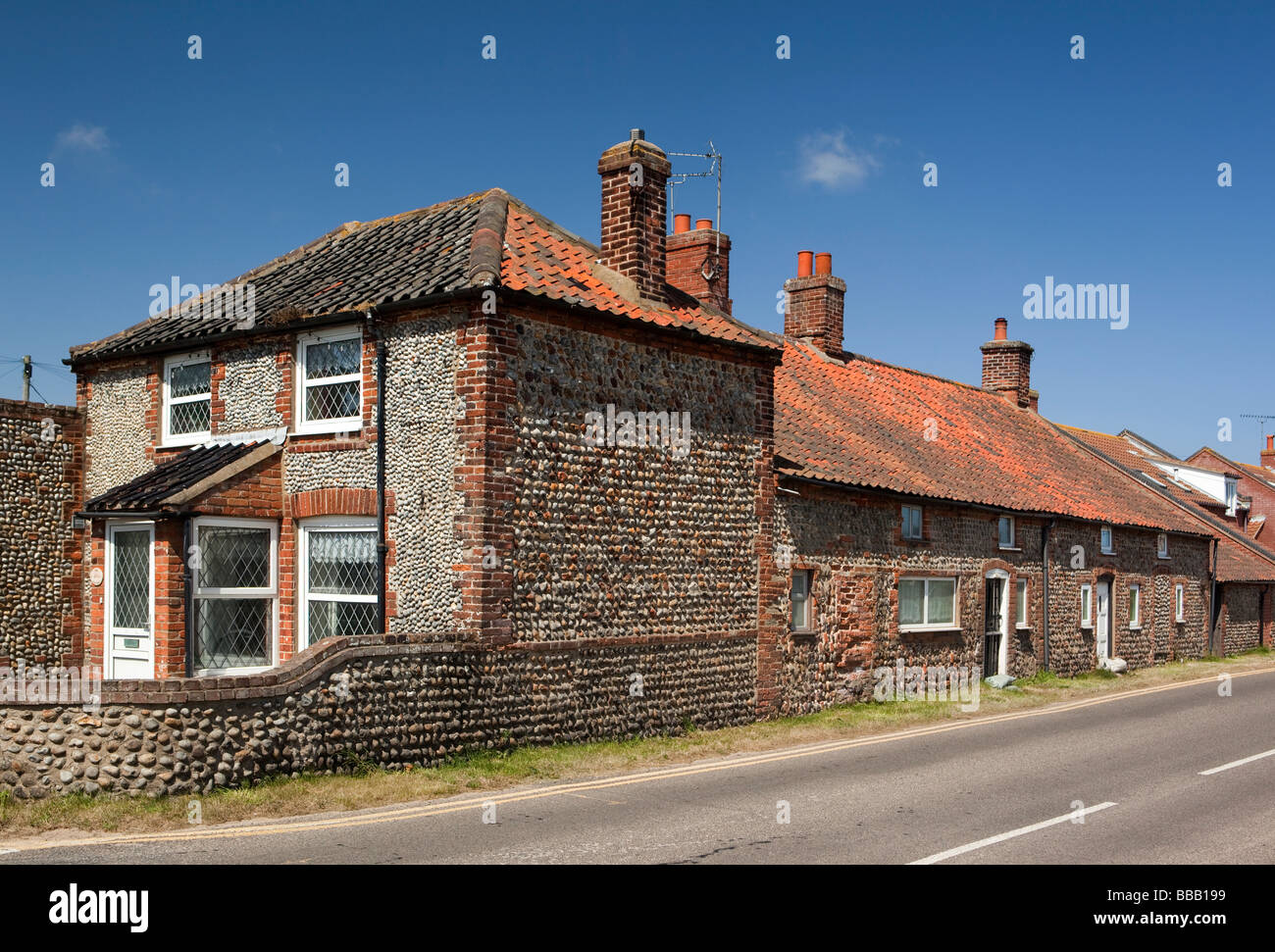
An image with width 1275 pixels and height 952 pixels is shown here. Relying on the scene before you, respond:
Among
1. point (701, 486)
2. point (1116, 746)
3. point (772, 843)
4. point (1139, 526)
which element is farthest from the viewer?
point (1139, 526)

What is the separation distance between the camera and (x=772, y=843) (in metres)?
8.97

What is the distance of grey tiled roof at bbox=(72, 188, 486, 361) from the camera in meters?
14.4

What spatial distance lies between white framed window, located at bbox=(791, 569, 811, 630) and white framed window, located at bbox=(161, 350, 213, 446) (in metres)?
9.30

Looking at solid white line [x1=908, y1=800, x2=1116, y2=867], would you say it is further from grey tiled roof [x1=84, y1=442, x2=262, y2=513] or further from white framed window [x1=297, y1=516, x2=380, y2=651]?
grey tiled roof [x1=84, y1=442, x2=262, y2=513]

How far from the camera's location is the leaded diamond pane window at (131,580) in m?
15.2

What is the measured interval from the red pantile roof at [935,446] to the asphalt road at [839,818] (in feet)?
21.1

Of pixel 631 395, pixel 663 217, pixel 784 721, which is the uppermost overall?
pixel 663 217

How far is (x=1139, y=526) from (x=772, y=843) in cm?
2402

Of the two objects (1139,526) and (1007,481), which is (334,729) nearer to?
(1007,481)

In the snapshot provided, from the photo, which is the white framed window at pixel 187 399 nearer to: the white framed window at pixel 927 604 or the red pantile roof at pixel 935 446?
the red pantile roof at pixel 935 446

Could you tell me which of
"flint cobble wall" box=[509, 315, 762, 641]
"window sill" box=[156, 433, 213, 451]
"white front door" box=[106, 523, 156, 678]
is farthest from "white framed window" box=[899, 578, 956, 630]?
"white front door" box=[106, 523, 156, 678]

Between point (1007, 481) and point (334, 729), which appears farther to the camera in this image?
point (1007, 481)

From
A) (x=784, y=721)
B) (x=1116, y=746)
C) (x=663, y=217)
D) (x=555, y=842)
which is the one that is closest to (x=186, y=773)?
(x=555, y=842)

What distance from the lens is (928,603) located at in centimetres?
2123
